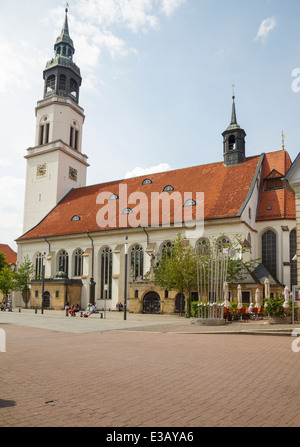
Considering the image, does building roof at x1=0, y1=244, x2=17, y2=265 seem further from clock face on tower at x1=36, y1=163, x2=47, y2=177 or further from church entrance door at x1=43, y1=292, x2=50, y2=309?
church entrance door at x1=43, y1=292, x2=50, y2=309

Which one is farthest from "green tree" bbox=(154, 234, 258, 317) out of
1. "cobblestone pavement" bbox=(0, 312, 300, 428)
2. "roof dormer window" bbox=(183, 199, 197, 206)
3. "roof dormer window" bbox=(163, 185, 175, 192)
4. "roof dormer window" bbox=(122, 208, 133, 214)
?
"cobblestone pavement" bbox=(0, 312, 300, 428)

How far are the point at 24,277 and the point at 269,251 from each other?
28.4 meters

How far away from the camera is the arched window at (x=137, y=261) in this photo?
38.7 meters

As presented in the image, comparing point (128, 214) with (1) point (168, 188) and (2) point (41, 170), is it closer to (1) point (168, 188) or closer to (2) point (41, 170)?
(1) point (168, 188)

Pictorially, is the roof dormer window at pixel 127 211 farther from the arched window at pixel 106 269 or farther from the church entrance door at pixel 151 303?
the church entrance door at pixel 151 303

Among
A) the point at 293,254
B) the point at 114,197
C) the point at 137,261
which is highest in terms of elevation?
the point at 114,197

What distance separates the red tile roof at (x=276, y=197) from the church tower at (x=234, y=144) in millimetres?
2964

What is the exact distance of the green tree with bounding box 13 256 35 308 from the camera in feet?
147

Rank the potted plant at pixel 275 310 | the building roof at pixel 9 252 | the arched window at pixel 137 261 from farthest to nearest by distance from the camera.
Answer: the building roof at pixel 9 252 < the arched window at pixel 137 261 < the potted plant at pixel 275 310

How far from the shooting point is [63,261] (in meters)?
44.3

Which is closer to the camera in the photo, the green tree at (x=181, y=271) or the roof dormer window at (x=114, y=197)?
the green tree at (x=181, y=271)

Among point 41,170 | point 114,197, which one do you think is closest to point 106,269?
point 114,197

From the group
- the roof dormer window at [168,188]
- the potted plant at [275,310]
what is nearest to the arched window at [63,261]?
the roof dormer window at [168,188]

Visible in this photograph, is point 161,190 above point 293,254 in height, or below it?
above
